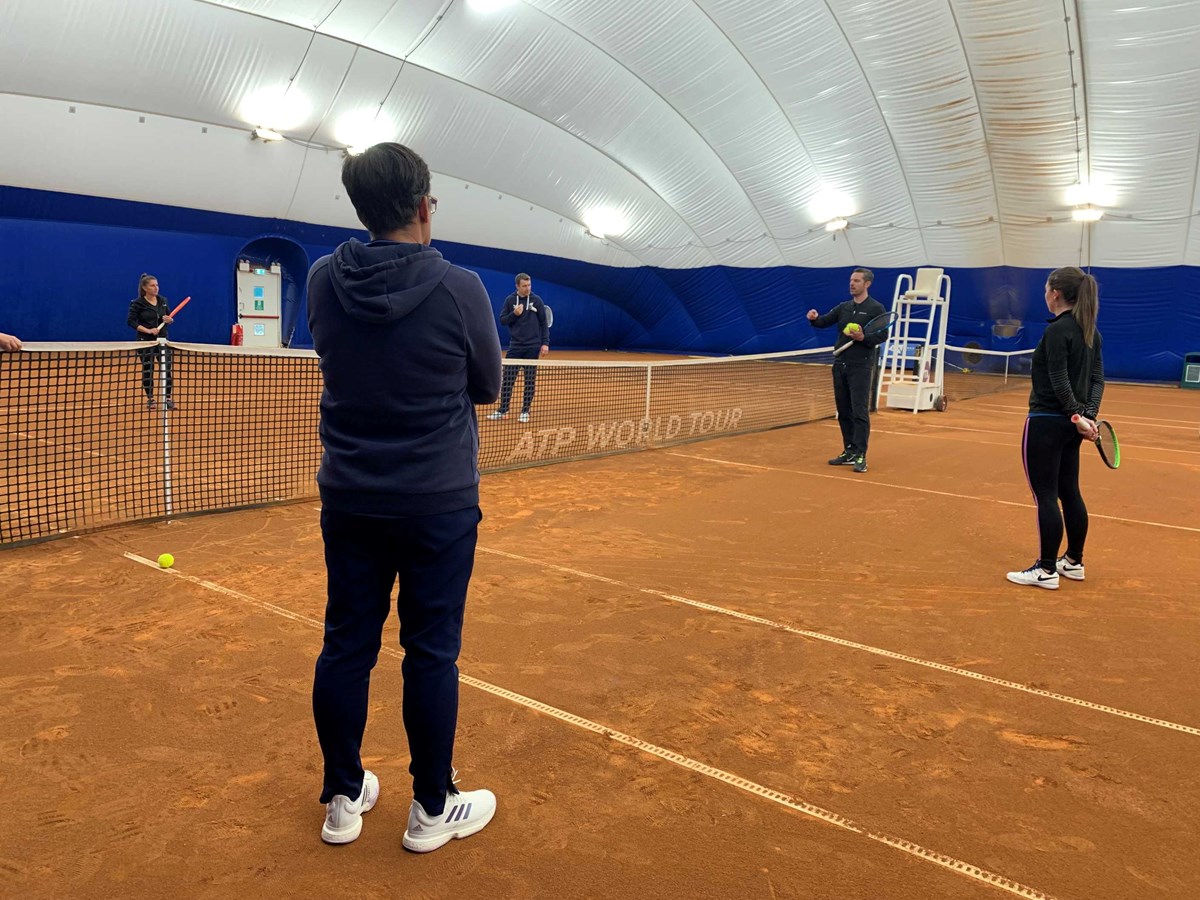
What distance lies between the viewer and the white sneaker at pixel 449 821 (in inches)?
90.7

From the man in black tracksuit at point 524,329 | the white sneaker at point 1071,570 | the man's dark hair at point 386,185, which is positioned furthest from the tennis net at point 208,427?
the white sneaker at point 1071,570

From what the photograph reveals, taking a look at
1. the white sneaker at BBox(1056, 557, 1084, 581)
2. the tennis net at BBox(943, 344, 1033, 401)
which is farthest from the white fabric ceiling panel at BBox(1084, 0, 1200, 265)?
the white sneaker at BBox(1056, 557, 1084, 581)

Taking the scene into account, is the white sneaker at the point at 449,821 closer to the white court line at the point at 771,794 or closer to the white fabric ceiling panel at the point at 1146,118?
the white court line at the point at 771,794

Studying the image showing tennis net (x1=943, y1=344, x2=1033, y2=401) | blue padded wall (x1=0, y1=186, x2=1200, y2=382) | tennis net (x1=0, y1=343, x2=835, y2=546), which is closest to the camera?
tennis net (x1=0, y1=343, x2=835, y2=546)

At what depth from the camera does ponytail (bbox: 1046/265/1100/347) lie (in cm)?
450

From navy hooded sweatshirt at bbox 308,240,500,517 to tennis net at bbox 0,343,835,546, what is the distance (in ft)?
10.2

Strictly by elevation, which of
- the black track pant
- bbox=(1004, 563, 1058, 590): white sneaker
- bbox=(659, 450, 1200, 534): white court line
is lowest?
bbox=(1004, 563, 1058, 590): white sneaker

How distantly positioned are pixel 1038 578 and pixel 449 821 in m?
3.67

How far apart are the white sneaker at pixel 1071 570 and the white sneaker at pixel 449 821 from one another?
12.3 ft

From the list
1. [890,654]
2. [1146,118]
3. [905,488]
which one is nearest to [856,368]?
[905,488]

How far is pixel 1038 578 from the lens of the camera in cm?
477

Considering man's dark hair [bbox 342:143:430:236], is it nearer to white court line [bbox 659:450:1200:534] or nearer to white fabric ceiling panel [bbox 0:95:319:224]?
white court line [bbox 659:450:1200:534]

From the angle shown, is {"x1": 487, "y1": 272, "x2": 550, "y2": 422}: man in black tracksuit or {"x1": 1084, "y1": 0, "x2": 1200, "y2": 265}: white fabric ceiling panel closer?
{"x1": 487, "y1": 272, "x2": 550, "y2": 422}: man in black tracksuit

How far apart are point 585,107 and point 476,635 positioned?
19137 millimetres
